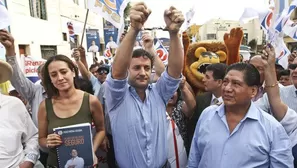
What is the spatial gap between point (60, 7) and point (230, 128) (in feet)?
43.4

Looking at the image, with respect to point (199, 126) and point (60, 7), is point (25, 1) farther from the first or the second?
point (199, 126)

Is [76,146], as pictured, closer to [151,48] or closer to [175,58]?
[175,58]

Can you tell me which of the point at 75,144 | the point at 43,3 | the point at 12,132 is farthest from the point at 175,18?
the point at 43,3

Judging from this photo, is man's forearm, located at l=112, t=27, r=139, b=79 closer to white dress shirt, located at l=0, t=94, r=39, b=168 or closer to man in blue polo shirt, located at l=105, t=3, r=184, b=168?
man in blue polo shirt, located at l=105, t=3, r=184, b=168

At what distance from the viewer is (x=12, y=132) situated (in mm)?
1925

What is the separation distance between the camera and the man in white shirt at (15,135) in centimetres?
187

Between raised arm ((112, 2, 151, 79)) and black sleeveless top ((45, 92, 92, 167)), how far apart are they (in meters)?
0.47

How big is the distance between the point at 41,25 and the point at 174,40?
435 inches

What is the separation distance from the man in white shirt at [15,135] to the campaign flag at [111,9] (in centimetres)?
125

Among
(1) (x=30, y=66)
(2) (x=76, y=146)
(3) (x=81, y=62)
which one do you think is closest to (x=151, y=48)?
(2) (x=76, y=146)

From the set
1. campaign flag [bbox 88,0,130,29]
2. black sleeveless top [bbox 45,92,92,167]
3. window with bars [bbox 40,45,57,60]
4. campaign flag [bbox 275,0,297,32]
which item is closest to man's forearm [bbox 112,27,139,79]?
black sleeveless top [bbox 45,92,92,167]

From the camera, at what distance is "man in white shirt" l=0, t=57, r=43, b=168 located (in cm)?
187

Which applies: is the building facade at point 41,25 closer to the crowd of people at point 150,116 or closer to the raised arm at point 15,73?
the raised arm at point 15,73

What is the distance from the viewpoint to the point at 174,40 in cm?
188
